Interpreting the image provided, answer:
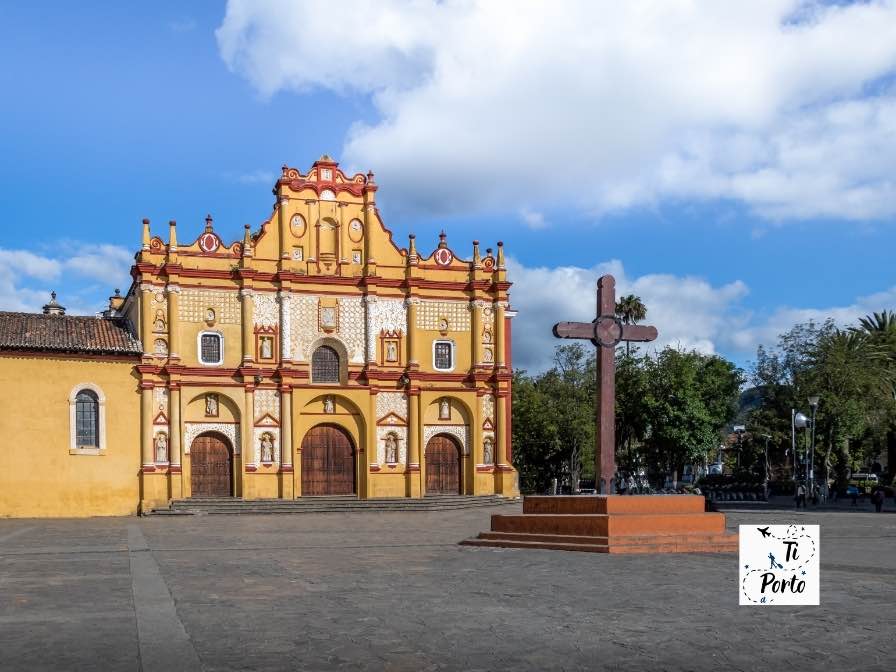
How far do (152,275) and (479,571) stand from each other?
2471 cm

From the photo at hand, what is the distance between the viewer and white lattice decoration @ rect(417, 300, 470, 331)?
1570 inches

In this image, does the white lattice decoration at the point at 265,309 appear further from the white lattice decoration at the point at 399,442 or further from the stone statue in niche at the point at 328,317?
the white lattice decoration at the point at 399,442

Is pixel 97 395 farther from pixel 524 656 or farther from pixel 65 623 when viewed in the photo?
pixel 524 656

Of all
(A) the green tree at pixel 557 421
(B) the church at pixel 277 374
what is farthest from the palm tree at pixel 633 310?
(B) the church at pixel 277 374

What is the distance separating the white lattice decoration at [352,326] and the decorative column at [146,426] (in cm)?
758

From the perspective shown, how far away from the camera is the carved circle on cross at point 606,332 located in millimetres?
19203

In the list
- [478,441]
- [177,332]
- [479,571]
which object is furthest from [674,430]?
[479,571]

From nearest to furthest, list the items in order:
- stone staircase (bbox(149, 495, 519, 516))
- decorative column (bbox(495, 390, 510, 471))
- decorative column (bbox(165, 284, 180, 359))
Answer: stone staircase (bbox(149, 495, 519, 516))
decorative column (bbox(165, 284, 180, 359))
decorative column (bbox(495, 390, 510, 471))

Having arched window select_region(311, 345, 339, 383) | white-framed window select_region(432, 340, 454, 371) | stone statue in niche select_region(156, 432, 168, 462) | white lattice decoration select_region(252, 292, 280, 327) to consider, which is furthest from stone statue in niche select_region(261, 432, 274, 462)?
white-framed window select_region(432, 340, 454, 371)

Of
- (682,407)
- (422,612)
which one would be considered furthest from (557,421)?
(422,612)

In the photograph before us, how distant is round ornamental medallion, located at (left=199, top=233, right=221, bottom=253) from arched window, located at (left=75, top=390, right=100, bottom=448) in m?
6.68

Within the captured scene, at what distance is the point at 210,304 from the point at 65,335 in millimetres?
5202

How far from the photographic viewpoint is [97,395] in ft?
116

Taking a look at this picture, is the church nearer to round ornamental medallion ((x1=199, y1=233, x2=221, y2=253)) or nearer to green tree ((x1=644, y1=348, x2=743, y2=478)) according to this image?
round ornamental medallion ((x1=199, y1=233, x2=221, y2=253))
